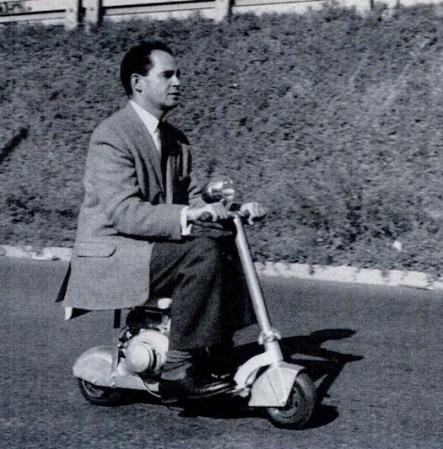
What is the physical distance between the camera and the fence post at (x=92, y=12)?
640 inches

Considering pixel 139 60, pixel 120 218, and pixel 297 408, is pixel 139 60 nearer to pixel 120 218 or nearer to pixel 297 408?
pixel 120 218

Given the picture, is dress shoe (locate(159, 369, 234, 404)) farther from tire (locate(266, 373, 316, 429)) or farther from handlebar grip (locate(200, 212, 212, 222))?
handlebar grip (locate(200, 212, 212, 222))

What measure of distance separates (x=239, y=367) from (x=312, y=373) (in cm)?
122

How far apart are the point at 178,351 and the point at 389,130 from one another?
7.62 meters

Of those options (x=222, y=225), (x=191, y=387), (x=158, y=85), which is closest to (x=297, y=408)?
(x=191, y=387)

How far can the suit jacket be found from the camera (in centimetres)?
414

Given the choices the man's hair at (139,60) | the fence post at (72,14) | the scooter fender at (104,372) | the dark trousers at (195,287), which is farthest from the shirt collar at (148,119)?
the fence post at (72,14)

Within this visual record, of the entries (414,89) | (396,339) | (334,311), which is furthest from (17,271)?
(414,89)

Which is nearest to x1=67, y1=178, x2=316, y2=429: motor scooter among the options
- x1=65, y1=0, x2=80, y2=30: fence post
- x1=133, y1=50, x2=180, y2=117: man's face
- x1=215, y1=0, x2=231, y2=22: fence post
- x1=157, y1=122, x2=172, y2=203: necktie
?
x1=157, y1=122, x2=172, y2=203: necktie

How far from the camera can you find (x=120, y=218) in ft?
13.7

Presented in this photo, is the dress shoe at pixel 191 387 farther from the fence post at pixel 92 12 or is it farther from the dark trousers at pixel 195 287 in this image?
the fence post at pixel 92 12

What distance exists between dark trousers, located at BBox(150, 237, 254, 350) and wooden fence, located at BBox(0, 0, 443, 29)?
10057 millimetres

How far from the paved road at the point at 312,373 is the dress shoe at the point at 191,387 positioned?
0.17m

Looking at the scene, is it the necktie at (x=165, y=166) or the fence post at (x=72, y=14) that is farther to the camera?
the fence post at (x=72, y=14)
